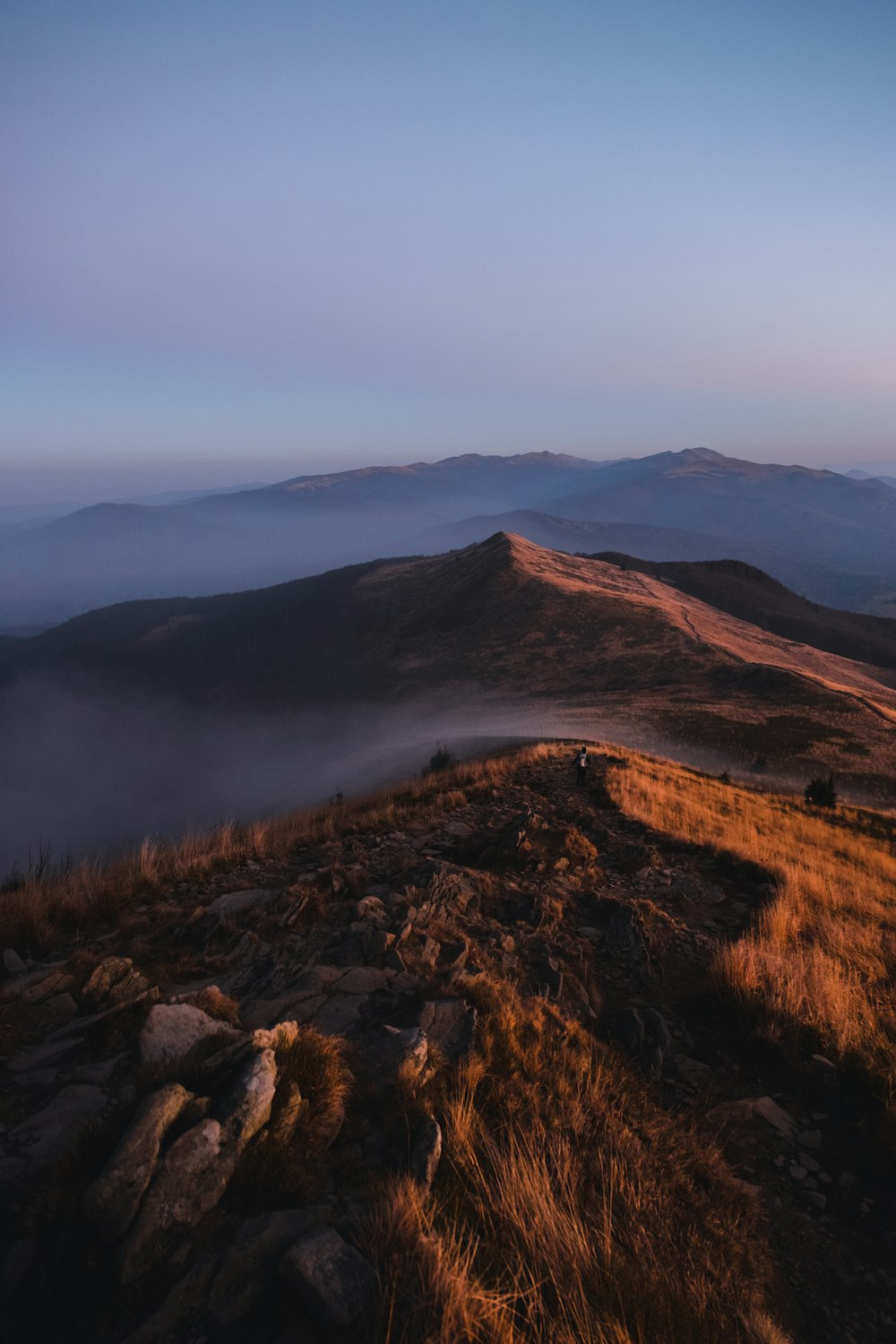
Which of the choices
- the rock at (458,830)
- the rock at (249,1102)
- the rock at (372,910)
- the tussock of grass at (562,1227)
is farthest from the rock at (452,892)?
the rock at (249,1102)

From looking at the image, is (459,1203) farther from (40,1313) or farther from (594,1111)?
(40,1313)

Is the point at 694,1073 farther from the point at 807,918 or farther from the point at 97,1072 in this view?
the point at 97,1072

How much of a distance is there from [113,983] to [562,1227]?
382 cm

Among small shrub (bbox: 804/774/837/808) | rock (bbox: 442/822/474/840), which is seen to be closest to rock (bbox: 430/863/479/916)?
rock (bbox: 442/822/474/840)

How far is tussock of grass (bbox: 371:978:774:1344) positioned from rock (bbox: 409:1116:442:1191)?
75 millimetres

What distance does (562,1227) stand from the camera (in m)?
2.48

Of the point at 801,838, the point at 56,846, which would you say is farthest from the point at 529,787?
the point at 56,846

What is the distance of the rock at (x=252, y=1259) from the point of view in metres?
2.18

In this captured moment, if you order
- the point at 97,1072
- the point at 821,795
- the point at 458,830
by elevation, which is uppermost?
the point at 97,1072

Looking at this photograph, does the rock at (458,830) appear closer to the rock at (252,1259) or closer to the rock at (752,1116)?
the rock at (752,1116)


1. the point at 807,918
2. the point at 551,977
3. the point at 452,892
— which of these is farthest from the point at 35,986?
the point at 807,918

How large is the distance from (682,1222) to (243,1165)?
2.16 m

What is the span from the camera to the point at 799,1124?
3.89 m

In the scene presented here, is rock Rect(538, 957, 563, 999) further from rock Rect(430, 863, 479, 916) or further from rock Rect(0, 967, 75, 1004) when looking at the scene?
rock Rect(0, 967, 75, 1004)
